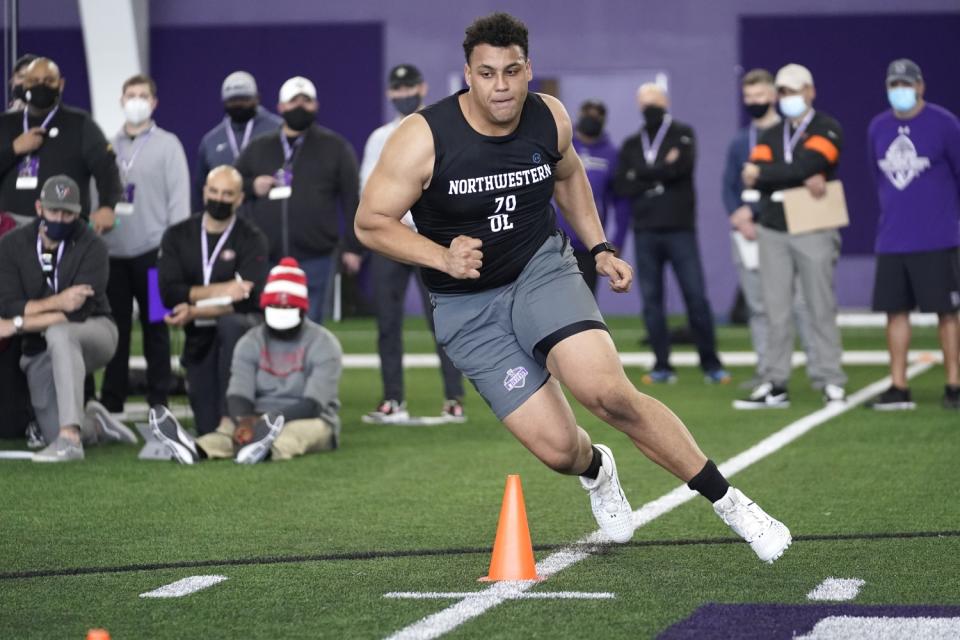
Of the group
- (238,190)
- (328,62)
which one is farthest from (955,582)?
(328,62)

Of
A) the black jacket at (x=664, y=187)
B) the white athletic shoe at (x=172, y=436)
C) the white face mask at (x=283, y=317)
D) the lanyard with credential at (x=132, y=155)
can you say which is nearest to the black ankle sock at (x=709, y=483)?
the white athletic shoe at (x=172, y=436)

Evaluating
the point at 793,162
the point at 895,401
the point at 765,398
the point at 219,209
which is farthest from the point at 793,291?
the point at 219,209

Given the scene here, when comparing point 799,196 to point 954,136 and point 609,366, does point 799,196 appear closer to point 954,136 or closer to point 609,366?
point 954,136

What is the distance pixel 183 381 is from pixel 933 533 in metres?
6.95

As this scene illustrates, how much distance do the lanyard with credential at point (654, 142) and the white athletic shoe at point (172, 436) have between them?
582 cm

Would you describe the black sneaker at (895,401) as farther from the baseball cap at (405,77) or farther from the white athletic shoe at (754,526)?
the white athletic shoe at (754,526)

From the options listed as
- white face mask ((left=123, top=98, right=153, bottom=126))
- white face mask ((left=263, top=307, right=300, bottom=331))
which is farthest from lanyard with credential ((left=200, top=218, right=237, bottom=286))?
white face mask ((left=123, top=98, right=153, bottom=126))

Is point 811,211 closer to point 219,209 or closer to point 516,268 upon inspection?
point 219,209

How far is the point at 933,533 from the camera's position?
6453 mm

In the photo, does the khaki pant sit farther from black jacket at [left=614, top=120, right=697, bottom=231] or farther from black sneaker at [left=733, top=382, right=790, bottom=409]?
black jacket at [left=614, top=120, right=697, bottom=231]

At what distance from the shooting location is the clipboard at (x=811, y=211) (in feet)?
37.3

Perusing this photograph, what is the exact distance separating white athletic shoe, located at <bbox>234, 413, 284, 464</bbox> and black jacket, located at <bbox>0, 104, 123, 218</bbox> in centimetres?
235

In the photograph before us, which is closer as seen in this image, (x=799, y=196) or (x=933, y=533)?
(x=933, y=533)

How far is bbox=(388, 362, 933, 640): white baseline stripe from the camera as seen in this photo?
16.0 feet
